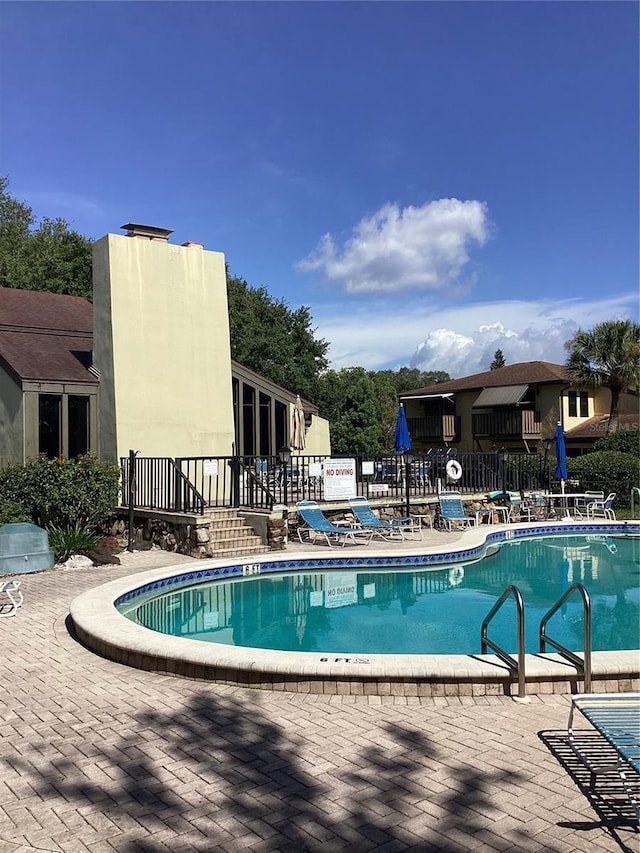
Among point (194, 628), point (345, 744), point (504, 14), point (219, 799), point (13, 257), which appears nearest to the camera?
point (219, 799)

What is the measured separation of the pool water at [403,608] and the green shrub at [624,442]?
11.9m

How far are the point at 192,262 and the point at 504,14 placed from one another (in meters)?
9.51

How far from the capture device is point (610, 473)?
79.7ft

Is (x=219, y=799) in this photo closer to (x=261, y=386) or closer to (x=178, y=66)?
Result: (x=178, y=66)

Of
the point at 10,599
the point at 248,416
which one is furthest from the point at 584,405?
the point at 10,599

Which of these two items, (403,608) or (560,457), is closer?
(403,608)

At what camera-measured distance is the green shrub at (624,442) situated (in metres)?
25.2

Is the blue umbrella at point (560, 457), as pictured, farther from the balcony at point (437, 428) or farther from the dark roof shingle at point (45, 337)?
the balcony at point (437, 428)

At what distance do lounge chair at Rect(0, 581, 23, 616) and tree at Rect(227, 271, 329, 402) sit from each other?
94.1 feet

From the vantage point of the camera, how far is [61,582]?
11133 millimetres

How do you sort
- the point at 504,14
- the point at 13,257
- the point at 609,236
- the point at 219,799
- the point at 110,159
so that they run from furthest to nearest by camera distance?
1. the point at 13,257
2. the point at 110,159
3. the point at 609,236
4. the point at 504,14
5. the point at 219,799

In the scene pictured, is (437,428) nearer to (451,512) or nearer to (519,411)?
(519,411)

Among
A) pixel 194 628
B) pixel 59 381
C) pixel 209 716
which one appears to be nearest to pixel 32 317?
pixel 59 381

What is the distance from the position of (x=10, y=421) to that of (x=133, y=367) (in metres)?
3.24
